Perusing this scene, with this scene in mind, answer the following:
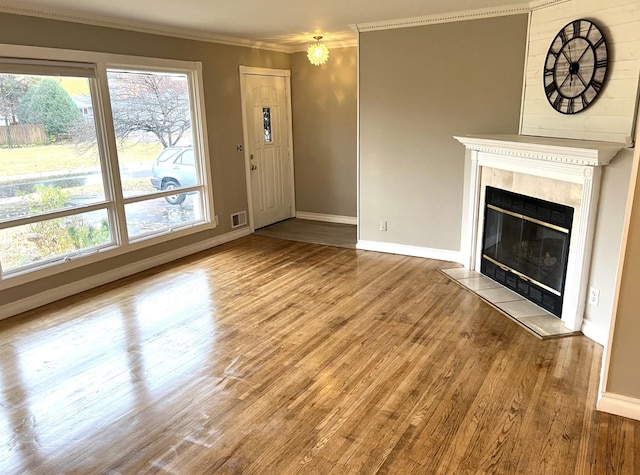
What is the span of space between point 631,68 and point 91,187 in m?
4.56

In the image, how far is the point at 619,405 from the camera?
96.5 inches

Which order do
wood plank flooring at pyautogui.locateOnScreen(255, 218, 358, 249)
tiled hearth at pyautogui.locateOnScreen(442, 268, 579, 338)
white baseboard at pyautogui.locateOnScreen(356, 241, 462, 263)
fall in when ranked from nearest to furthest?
1. tiled hearth at pyautogui.locateOnScreen(442, 268, 579, 338)
2. white baseboard at pyautogui.locateOnScreen(356, 241, 462, 263)
3. wood plank flooring at pyautogui.locateOnScreen(255, 218, 358, 249)

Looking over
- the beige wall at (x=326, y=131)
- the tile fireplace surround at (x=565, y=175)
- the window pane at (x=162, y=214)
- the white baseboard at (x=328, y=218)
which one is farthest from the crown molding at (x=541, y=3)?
the window pane at (x=162, y=214)

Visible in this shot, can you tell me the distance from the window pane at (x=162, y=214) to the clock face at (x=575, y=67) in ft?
13.0

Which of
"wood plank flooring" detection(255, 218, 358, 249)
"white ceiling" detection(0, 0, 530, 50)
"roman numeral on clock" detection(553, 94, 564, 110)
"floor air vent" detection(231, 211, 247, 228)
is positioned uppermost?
"white ceiling" detection(0, 0, 530, 50)

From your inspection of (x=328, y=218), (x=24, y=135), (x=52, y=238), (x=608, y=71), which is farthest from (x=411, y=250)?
(x=24, y=135)

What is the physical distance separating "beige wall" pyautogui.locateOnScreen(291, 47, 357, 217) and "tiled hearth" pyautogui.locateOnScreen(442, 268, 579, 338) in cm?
247

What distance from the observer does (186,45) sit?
506cm

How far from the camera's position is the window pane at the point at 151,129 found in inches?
181

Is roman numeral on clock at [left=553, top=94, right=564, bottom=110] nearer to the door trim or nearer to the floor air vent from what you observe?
the door trim

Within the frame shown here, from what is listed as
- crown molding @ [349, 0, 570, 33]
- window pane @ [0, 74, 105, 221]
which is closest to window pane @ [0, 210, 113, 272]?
window pane @ [0, 74, 105, 221]

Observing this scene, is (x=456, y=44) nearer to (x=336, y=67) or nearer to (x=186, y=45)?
(x=336, y=67)

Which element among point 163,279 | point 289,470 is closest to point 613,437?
point 289,470

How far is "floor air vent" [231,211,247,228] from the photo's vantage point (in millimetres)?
6041
